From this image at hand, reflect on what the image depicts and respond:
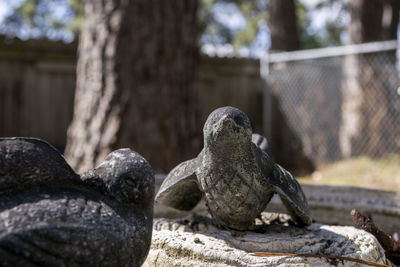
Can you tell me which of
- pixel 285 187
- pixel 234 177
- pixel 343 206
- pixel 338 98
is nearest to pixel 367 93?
pixel 338 98

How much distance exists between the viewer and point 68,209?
1.04m

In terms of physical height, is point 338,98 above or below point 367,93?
below

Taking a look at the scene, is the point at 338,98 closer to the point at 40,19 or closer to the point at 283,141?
the point at 283,141

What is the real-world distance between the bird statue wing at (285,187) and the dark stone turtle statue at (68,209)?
1.71 ft

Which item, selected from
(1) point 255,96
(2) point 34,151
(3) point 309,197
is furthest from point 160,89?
(1) point 255,96

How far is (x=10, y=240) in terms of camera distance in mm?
937

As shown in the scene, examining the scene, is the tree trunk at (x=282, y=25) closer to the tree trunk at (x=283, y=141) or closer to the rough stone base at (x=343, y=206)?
the tree trunk at (x=283, y=141)

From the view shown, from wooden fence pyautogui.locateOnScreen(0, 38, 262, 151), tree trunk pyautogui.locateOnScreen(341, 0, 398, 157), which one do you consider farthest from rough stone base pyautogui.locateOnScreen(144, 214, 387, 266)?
wooden fence pyautogui.locateOnScreen(0, 38, 262, 151)

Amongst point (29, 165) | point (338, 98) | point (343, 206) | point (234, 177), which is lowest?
point (343, 206)

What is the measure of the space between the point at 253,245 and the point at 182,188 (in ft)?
1.20

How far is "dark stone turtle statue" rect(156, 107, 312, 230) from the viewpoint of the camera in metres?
1.46

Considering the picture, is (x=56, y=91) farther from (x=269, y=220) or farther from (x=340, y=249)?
(x=340, y=249)

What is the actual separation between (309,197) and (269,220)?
20.9 inches

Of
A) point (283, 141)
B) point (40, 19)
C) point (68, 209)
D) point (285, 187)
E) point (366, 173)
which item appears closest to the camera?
point (68, 209)
